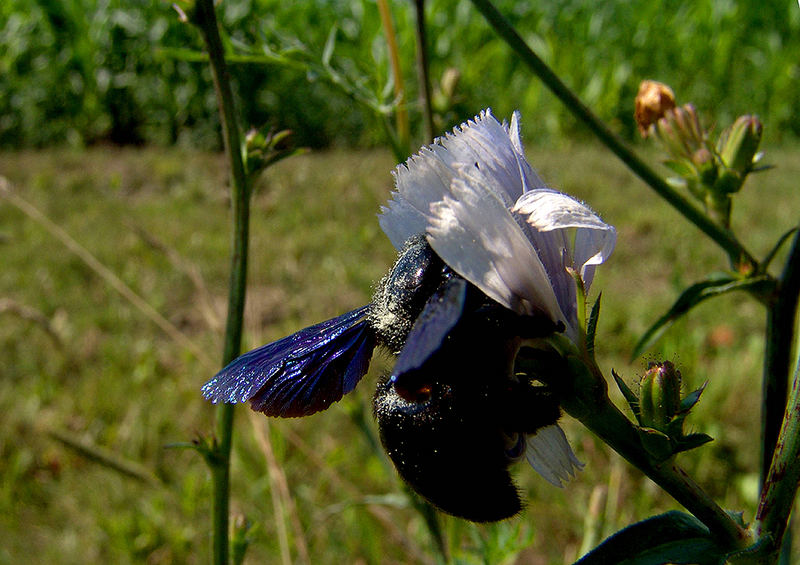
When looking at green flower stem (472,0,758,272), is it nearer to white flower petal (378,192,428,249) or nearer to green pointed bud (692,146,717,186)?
green pointed bud (692,146,717,186)

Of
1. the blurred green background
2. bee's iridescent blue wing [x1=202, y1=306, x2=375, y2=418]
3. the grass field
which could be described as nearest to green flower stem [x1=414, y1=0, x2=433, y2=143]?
the blurred green background

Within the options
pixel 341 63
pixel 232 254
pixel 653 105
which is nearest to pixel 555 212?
pixel 232 254

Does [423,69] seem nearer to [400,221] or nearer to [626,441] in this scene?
[400,221]

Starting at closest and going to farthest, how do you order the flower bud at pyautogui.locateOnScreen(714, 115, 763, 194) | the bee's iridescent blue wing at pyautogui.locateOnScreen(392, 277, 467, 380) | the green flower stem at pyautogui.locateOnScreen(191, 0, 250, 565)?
the bee's iridescent blue wing at pyautogui.locateOnScreen(392, 277, 467, 380) → the green flower stem at pyautogui.locateOnScreen(191, 0, 250, 565) → the flower bud at pyautogui.locateOnScreen(714, 115, 763, 194)

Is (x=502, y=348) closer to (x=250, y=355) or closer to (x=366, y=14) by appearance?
(x=250, y=355)

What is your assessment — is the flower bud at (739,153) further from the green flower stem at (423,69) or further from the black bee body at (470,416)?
the black bee body at (470,416)

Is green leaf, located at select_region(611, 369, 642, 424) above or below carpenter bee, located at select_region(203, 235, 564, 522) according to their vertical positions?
below
